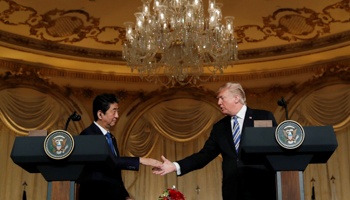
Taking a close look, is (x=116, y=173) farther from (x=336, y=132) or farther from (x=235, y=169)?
(x=336, y=132)

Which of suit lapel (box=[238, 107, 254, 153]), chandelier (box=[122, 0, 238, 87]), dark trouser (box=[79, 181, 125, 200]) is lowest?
dark trouser (box=[79, 181, 125, 200])

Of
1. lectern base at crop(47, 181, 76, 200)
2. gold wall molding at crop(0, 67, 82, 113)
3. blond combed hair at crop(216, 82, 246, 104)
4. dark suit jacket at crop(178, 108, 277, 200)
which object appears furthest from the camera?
gold wall molding at crop(0, 67, 82, 113)

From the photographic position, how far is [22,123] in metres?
8.74

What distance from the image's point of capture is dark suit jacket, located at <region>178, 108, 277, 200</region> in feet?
10.6

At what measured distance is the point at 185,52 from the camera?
642 cm

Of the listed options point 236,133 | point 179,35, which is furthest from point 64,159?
point 179,35

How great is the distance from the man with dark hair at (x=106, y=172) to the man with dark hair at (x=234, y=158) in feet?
1.28

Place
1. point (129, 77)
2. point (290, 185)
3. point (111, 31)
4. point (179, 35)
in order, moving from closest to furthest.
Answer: point (290, 185), point (179, 35), point (111, 31), point (129, 77)

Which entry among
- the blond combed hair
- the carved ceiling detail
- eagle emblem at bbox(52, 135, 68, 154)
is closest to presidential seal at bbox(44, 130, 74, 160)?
eagle emblem at bbox(52, 135, 68, 154)

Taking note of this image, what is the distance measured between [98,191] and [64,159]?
28.4 inches

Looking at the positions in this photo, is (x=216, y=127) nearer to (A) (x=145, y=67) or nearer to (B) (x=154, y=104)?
(A) (x=145, y=67)

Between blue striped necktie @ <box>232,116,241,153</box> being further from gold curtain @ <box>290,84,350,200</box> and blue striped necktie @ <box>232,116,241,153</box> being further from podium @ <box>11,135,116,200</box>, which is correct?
gold curtain @ <box>290,84,350,200</box>

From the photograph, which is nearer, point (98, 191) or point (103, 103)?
point (98, 191)

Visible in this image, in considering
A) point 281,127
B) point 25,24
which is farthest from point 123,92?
point 281,127
